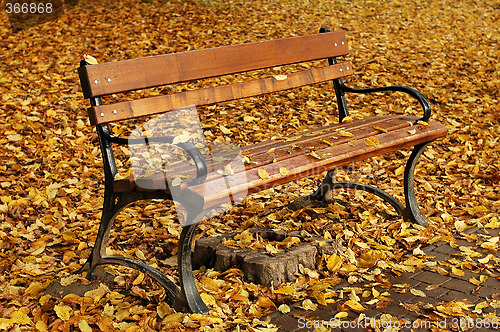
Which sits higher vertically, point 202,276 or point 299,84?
point 299,84

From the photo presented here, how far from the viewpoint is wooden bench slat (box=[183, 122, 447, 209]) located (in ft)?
7.98

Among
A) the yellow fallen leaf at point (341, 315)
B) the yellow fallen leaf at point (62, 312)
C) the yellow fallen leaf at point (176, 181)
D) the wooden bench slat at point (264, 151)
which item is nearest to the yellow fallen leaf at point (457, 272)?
the yellow fallen leaf at point (341, 315)

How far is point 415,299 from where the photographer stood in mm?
2764

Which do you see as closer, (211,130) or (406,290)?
(406,290)

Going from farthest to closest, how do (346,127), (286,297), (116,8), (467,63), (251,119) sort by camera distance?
(116,8)
(467,63)
(251,119)
(346,127)
(286,297)

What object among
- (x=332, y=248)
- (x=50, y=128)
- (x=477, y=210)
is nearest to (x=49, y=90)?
(x=50, y=128)

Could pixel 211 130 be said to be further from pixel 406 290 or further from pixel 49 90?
pixel 406 290

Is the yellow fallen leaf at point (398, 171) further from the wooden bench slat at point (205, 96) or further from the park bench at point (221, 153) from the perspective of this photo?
the wooden bench slat at point (205, 96)

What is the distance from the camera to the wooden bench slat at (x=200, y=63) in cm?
281

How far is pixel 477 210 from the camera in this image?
12.5ft

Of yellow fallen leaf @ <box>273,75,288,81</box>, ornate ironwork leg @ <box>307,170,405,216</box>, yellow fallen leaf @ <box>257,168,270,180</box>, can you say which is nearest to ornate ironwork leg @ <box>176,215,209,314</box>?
yellow fallen leaf @ <box>257,168,270,180</box>

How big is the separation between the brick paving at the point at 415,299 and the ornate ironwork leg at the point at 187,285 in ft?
1.20

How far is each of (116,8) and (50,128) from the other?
4.20 m

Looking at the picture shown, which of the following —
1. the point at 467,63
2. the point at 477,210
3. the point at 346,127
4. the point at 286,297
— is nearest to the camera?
the point at 286,297
